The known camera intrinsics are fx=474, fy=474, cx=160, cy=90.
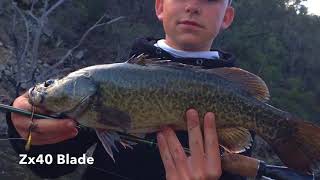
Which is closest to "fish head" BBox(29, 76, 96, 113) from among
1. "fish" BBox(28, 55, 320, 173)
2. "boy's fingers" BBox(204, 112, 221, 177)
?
"fish" BBox(28, 55, 320, 173)

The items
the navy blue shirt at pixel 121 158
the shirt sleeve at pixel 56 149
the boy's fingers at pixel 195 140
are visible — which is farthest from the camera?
the navy blue shirt at pixel 121 158

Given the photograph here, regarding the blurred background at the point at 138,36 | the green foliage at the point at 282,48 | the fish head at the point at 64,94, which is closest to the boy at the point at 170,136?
the fish head at the point at 64,94

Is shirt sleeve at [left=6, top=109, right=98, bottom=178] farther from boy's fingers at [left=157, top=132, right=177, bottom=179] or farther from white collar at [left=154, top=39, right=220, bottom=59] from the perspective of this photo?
white collar at [left=154, top=39, right=220, bottom=59]

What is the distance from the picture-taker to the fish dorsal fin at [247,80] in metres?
2.67

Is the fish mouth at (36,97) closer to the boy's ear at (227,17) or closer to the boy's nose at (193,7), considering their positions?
the boy's nose at (193,7)

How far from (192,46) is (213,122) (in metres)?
0.69

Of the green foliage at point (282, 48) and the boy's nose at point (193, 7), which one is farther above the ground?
the boy's nose at point (193, 7)

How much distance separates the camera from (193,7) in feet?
9.62

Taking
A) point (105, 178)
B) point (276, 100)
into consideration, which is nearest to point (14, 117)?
point (105, 178)

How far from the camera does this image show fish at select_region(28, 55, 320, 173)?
2.45m

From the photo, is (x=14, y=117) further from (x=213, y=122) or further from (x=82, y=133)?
(x=213, y=122)

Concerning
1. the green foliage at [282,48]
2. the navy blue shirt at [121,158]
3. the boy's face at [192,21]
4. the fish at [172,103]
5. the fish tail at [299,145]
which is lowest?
the green foliage at [282,48]

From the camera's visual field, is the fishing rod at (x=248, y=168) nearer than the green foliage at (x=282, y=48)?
Yes

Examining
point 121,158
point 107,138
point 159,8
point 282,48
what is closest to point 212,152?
point 107,138
